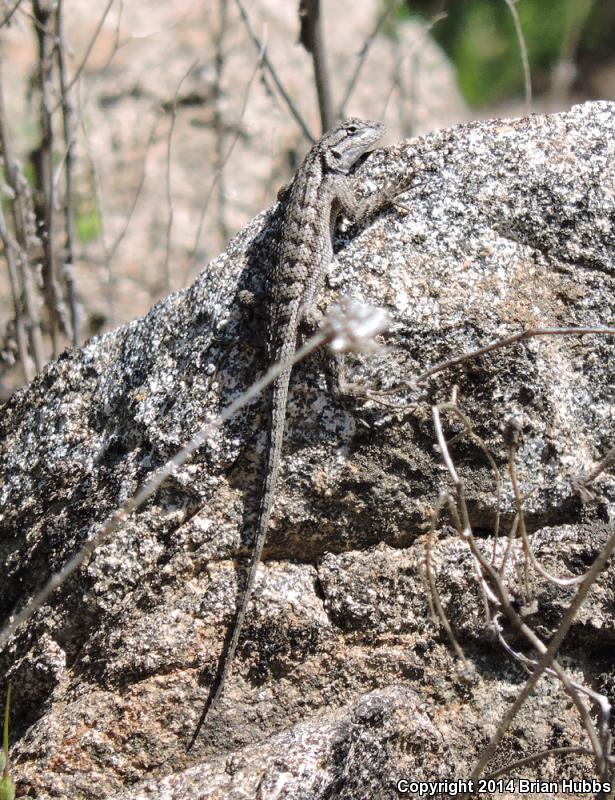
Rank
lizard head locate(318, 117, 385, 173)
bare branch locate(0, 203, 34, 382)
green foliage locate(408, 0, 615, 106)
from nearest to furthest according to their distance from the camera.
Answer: lizard head locate(318, 117, 385, 173) → bare branch locate(0, 203, 34, 382) → green foliage locate(408, 0, 615, 106)

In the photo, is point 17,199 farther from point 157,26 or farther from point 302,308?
point 157,26

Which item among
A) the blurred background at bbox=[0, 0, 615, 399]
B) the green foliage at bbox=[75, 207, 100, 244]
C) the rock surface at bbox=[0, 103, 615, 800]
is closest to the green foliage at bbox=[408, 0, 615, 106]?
the blurred background at bbox=[0, 0, 615, 399]

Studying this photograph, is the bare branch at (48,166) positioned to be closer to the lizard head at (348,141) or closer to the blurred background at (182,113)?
the lizard head at (348,141)

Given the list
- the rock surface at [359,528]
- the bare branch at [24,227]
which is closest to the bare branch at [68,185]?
the bare branch at [24,227]

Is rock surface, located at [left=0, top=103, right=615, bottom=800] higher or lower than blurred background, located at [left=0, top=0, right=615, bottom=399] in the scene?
lower

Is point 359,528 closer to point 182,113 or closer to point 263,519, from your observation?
point 263,519

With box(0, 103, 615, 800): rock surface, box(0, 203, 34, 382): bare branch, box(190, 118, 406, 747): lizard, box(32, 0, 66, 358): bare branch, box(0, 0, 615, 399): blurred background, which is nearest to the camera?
box(0, 103, 615, 800): rock surface

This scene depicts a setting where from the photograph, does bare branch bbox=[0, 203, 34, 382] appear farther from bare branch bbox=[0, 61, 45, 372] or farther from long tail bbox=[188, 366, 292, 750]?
long tail bbox=[188, 366, 292, 750]
